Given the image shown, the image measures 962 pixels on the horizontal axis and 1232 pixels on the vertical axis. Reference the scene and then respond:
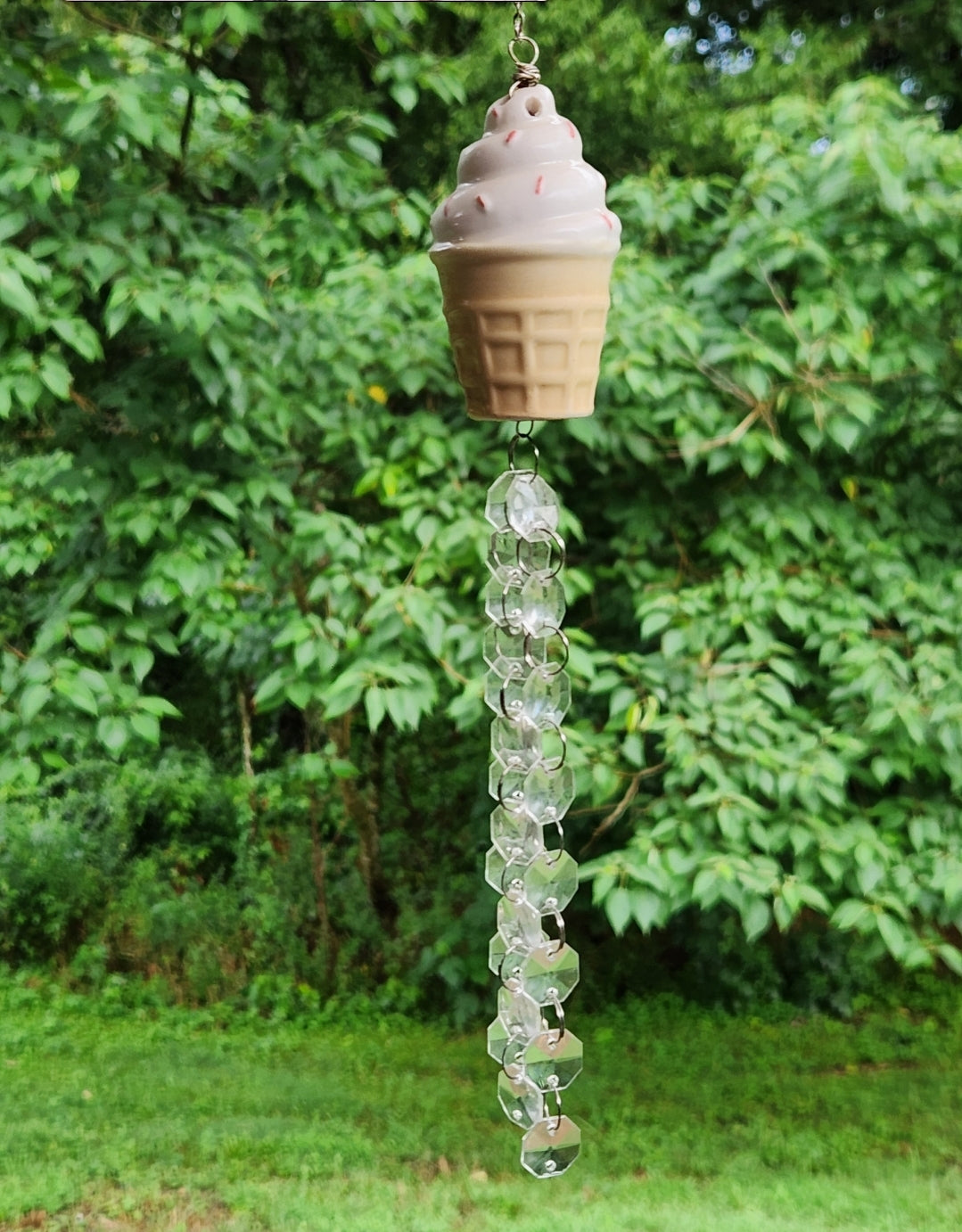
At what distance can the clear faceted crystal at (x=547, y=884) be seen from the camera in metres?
0.93

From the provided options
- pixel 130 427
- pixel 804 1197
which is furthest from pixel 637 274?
pixel 804 1197

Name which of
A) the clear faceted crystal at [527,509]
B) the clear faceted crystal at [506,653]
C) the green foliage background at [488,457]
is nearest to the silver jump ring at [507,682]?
the clear faceted crystal at [506,653]

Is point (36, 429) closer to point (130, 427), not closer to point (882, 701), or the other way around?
point (130, 427)

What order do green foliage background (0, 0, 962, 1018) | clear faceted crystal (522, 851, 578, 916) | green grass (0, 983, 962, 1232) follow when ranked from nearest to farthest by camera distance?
clear faceted crystal (522, 851, 578, 916) → green foliage background (0, 0, 962, 1018) → green grass (0, 983, 962, 1232)

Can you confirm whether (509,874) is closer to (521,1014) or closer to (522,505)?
(521,1014)

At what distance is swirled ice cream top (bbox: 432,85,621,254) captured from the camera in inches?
36.8

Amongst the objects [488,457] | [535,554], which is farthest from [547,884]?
[488,457]

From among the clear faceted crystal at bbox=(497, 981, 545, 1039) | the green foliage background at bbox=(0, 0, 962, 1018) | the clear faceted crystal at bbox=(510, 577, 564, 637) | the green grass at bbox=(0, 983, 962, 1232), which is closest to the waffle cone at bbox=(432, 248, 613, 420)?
the clear faceted crystal at bbox=(510, 577, 564, 637)

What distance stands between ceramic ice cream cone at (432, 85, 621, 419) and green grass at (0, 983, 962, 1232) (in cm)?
254

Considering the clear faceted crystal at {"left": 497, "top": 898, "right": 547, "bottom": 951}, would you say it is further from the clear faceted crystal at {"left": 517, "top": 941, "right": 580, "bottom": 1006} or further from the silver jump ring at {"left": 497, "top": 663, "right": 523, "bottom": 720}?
the silver jump ring at {"left": 497, "top": 663, "right": 523, "bottom": 720}

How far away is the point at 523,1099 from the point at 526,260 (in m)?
0.63

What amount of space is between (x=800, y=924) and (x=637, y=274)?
8.06 feet

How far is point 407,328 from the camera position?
2822 mm

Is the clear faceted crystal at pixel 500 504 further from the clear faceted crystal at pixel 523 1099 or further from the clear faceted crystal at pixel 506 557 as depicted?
the clear faceted crystal at pixel 523 1099
